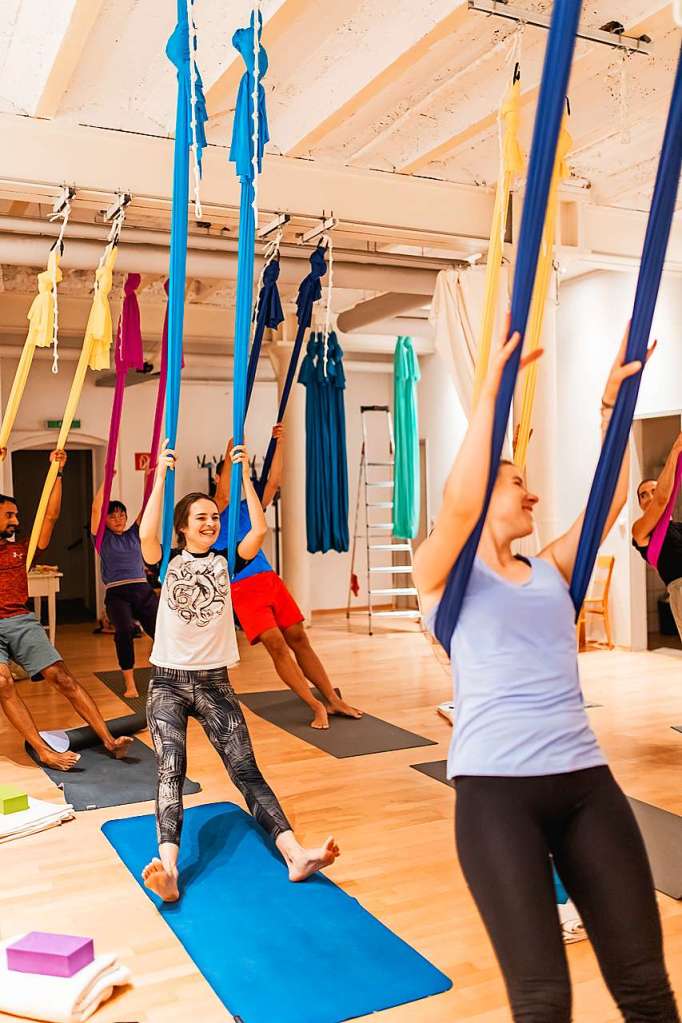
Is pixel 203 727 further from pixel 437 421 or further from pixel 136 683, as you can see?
pixel 437 421

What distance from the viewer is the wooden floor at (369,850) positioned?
2713mm

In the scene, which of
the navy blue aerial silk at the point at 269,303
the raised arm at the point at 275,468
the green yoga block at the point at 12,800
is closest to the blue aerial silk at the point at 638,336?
the navy blue aerial silk at the point at 269,303

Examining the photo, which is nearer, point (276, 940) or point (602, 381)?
point (276, 940)

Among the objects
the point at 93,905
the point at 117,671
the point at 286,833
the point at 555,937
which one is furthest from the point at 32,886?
the point at 117,671

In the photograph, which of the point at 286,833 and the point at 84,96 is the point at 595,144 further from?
the point at 286,833

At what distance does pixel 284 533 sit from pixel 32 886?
22.3ft

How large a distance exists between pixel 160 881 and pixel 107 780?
1715 mm

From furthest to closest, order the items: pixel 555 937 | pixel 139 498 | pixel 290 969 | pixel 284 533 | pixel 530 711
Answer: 1. pixel 139 498
2. pixel 284 533
3. pixel 290 969
4. pixel 530 711
5. pixel 555 937

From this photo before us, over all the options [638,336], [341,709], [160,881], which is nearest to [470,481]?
[638,336]

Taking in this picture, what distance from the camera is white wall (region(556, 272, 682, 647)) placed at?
319 inches

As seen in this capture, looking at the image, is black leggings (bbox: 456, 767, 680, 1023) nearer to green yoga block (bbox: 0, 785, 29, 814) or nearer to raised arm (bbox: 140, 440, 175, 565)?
raised arm (bbox: 140, 440, 175, 565)

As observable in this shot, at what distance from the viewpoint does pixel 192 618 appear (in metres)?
3.54

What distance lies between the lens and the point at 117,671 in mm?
8094

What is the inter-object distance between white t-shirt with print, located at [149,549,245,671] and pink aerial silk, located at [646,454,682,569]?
6.81ft
